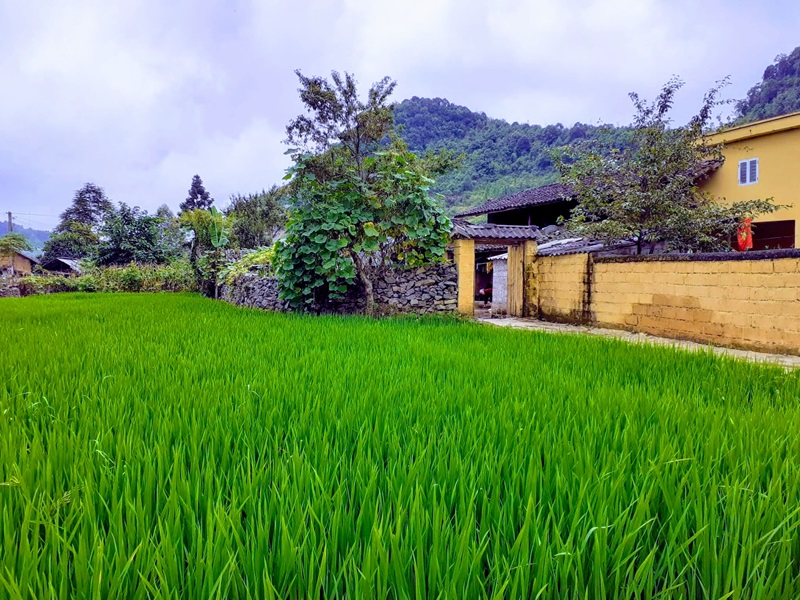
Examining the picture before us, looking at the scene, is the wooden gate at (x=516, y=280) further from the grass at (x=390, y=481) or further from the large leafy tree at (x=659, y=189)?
the grass at (x=390, y=481)

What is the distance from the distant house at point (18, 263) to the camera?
1242 inches

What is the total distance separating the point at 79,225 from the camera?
3136cm

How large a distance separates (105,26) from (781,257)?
15833mm

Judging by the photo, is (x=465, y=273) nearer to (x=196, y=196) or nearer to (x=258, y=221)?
(x=258, y=221)

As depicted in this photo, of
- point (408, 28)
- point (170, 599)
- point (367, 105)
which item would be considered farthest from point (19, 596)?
point (408, 28)

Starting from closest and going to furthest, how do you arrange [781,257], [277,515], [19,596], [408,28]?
[19,596] < [277,515] < [781,257] < [408,28]

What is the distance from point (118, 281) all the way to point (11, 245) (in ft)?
62.7

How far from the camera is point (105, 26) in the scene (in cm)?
1216

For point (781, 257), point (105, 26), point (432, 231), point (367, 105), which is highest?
Result: point (105, 26)

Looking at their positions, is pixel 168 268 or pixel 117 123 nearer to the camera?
pixel 168 268

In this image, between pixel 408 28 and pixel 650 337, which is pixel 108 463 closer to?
pixel 650 337

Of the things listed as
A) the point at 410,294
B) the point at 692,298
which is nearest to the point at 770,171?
the point at 692,298

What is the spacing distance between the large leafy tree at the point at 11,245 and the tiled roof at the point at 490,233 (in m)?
34.0

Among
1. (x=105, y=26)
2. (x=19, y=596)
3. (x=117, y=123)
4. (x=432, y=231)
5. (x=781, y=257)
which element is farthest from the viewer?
(x=117, y=123)
